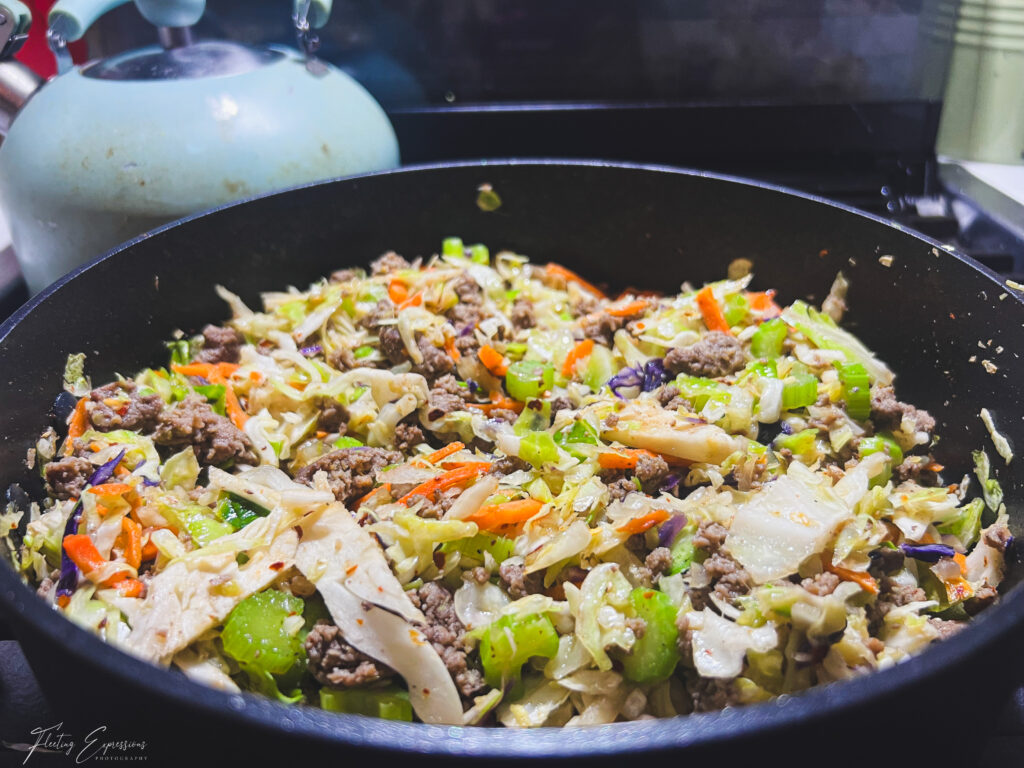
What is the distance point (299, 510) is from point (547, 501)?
1.33 feet

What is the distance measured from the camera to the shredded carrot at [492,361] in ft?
5.63

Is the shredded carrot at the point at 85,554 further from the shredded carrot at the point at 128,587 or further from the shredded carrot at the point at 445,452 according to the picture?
the shredded carrot at the point at 445,452

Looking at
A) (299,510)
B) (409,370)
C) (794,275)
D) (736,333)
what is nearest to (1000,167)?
(794,275)

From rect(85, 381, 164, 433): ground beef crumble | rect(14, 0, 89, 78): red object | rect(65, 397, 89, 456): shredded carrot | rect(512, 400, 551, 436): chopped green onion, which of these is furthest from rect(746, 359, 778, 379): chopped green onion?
rect(14, 0, 89, 78): red object

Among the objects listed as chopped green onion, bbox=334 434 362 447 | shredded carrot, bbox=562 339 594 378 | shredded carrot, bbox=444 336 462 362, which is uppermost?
shredded carrot, bbox=444 336 462 362

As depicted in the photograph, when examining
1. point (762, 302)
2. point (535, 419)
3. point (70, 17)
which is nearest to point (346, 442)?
point (535, 419)

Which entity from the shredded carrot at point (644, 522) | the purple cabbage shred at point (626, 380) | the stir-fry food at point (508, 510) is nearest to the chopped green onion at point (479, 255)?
the stir-fry food at point (508, 510)

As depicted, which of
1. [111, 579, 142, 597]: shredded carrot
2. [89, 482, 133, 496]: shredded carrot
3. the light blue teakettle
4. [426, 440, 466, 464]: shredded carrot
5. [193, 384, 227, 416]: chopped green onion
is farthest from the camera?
the light blue teakettle

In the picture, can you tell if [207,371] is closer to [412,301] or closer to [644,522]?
[412,301]

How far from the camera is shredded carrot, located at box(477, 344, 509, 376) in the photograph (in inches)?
67.6

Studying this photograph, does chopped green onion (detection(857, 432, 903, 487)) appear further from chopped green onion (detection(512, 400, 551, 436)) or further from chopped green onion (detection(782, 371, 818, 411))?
chopped green onion (detection(512, 400, 551, 436))

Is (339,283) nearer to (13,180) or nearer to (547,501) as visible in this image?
(13,180)

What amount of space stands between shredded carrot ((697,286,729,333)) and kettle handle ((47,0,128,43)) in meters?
1.59

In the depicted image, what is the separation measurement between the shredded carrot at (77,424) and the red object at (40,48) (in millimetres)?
2052
